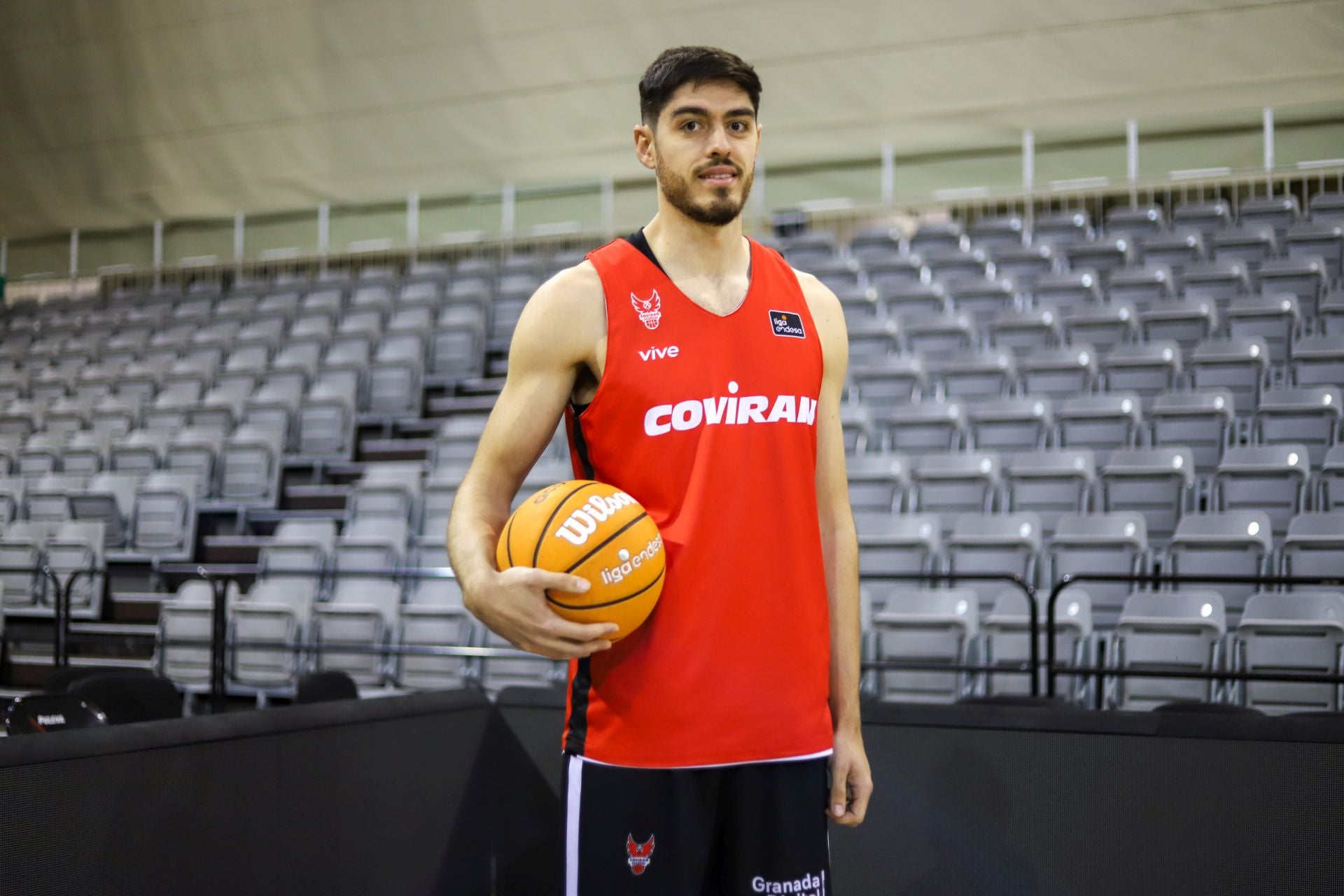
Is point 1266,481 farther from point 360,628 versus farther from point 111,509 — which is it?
point 111,509

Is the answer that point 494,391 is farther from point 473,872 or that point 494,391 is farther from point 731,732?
point 731,732

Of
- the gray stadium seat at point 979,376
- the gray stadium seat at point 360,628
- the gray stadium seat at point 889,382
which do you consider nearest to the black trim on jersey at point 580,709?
the gray stadium seat at point 360,628

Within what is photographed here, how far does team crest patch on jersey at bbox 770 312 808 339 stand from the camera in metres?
1.76

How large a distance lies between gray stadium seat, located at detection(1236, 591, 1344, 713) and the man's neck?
150 inches

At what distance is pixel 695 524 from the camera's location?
1.62 meters

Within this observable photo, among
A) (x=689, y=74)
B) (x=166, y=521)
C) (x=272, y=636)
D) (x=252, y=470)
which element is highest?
(x=689, y=74)

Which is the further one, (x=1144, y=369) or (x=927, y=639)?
(x=1144, y=369)

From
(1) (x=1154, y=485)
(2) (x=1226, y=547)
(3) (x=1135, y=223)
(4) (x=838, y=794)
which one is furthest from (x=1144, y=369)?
(4) (x=838, y=794)

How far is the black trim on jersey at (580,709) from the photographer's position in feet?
5.54

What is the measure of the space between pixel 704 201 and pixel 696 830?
2.80 feet

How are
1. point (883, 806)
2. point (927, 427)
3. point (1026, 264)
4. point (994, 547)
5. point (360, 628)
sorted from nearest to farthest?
point (883, 806)
point (994, 547)
point (360, 628)
point (927, 427)
point (1026, 264)

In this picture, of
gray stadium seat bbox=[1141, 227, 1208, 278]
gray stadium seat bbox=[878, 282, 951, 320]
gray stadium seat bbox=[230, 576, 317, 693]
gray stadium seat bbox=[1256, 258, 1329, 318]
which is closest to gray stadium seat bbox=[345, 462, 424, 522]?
gray stadium seat bbox=[230, 576, 317, 693]

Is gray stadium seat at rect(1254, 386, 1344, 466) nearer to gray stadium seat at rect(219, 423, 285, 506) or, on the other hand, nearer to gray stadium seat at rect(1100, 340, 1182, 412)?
gray stadium seat at rect(1100, 340, 1182, 412)

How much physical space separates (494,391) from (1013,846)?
7617 millimetres
